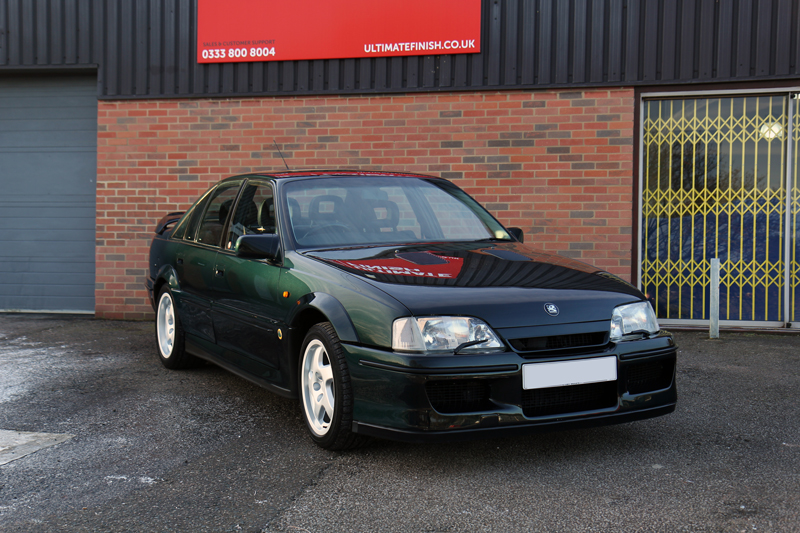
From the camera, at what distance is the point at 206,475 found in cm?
336

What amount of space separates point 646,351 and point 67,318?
24.5ft

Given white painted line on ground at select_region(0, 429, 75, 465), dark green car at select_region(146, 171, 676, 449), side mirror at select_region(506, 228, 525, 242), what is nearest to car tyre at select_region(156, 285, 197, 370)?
dark green car at select_region(146, 171, 676, 449)

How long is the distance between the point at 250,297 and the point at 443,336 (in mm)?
1510

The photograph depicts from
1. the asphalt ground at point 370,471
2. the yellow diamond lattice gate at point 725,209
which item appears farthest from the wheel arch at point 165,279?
the yellow diamond lattice gate at point 725,209

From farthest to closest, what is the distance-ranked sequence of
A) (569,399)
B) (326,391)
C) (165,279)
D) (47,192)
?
(47,192), (165,279), (326,391), (569,399)

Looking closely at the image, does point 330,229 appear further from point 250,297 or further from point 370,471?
point 370,471

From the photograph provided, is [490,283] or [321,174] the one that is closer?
[490,283]

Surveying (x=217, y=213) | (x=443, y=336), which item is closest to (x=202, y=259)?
(x=217, y=213)

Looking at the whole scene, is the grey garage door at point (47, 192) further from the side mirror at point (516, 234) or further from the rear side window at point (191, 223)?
the side mirror at point (516, 234)

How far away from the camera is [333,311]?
3.51 meters

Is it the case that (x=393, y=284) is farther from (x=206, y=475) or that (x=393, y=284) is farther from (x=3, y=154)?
(x=3, y=154)

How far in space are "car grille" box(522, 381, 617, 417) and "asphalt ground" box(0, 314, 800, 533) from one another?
0.95 feet

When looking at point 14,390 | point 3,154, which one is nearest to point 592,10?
point 14,390

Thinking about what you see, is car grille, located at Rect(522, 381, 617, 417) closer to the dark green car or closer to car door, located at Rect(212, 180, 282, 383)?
the dark green car
